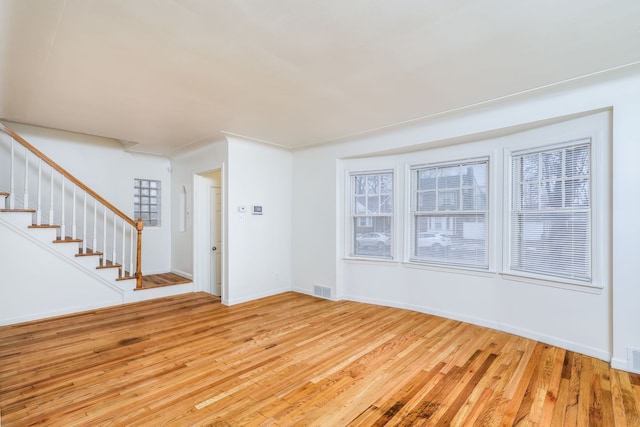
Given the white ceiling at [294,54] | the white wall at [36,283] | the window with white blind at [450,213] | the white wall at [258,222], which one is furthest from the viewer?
the white wall at [258,222]

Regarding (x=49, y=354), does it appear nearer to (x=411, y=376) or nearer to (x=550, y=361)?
(x=411, y=376)

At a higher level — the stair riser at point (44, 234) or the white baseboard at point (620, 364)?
the stair riser at point (44, 234)

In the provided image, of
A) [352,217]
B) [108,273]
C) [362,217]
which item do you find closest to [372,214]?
[362,217]

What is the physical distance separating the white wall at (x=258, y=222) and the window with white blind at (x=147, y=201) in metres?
2.36

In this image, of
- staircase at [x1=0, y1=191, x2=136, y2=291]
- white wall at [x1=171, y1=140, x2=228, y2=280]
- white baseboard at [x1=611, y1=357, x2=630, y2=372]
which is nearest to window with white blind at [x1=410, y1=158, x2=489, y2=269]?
white baseboard at [x1=611, y1=357, x2=630, y2=372]

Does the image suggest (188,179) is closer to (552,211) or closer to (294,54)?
(294,54)

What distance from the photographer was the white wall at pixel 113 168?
4.80m

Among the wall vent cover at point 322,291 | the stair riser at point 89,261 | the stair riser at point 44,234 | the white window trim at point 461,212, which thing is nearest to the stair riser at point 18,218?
the stair riser at point 44,234

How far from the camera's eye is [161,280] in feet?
17.5

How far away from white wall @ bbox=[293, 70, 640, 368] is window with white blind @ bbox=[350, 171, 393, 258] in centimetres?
22

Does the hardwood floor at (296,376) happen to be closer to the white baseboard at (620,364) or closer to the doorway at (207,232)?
the white baseboard at (620,364)

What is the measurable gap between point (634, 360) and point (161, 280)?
20.6 feet

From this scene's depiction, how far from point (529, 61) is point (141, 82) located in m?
3.40

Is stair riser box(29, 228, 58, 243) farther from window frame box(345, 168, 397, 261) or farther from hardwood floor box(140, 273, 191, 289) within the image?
window frame box(345, 168, 397, 261)
